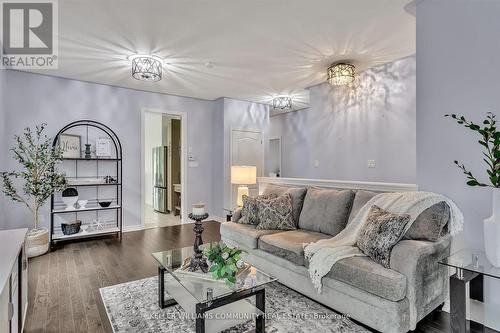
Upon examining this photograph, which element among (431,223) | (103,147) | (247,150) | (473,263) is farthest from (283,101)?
(473,263)

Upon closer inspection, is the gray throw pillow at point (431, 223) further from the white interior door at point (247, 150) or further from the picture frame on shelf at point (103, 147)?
the picture frame on shelf at point (103, 147)

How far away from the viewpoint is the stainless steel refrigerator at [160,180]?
7238mm

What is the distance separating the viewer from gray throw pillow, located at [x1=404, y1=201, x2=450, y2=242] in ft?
6.97

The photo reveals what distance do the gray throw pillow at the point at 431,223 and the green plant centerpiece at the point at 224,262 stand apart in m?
1.35

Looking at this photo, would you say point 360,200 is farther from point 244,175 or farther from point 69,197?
point 69,197

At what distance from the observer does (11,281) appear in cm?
163

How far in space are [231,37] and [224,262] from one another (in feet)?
7.92

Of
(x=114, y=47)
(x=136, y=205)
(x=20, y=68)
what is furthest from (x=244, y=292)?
(x=20, y=68)

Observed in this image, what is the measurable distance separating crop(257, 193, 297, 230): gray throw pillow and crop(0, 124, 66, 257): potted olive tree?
2885 millimetres

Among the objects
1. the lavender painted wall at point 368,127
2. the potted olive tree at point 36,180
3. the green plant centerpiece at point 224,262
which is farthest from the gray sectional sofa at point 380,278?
the potted olive tree at point 36,180

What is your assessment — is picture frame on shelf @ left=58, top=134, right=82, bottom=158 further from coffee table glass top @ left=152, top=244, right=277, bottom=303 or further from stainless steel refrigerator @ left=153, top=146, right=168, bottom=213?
coffee table glass top @ left=152, top=244, right=277, bottom=303

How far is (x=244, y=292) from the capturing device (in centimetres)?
182

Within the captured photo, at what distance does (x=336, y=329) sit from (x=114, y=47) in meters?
3.71

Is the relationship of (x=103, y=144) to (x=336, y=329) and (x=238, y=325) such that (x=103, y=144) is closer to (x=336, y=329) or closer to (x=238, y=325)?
(x=238, y=325)
